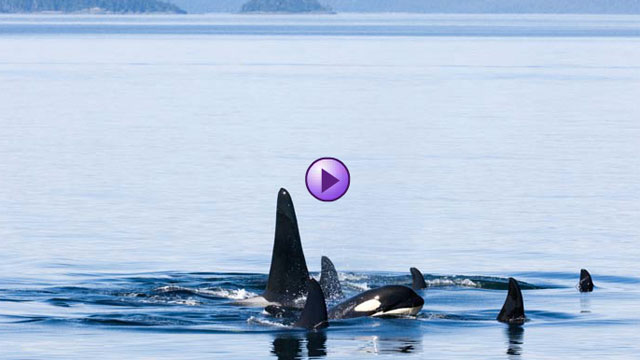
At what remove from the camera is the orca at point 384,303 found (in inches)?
786

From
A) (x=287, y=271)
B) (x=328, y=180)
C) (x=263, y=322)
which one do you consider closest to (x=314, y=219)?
(x=328, y=180)

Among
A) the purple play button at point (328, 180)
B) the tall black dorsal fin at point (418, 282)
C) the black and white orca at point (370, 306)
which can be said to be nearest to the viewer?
the black and white orca at point (370, 306)

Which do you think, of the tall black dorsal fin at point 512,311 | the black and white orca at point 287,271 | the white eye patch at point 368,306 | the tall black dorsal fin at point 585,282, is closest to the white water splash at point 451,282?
the tall black dorsal fin at point 585,282

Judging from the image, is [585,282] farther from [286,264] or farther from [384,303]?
[384,303]

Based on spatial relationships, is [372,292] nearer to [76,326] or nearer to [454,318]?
[454,318]

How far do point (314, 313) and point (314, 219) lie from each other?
45.5ft

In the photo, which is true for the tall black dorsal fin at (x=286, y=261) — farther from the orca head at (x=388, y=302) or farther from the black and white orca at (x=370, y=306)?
the orca head at (x=388, y=302)

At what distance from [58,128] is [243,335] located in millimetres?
39745

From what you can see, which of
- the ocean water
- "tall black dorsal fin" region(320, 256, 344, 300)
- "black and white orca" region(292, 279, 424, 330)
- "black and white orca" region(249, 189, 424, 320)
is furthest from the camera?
"tall black dorsal fin" region(320, 256, 344, 300)

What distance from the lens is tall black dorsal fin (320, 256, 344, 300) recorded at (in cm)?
A: 2211

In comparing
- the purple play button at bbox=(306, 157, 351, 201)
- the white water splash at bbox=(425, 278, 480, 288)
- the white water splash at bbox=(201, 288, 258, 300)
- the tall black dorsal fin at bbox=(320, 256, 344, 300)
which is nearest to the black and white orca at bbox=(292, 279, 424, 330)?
the tall black dorsal fin at bbox=(320, 256, 344, 300)

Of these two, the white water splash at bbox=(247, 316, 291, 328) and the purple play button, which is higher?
the purple play button

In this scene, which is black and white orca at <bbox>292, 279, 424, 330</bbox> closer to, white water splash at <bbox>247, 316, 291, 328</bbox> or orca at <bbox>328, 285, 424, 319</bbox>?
orca at <bbox>328, 285, 424, 319</bbox>

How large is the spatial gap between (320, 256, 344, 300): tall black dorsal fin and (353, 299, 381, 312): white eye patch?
1.71 m
